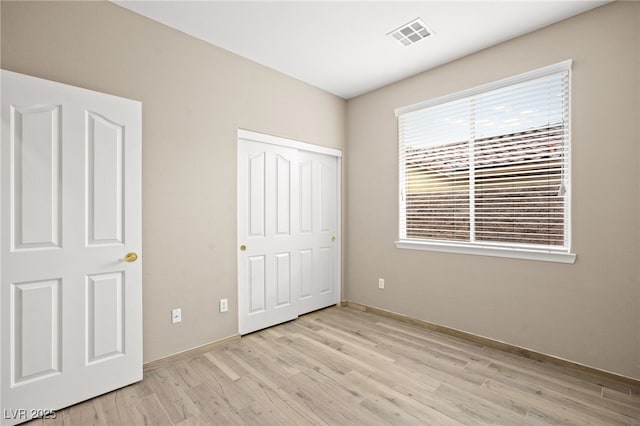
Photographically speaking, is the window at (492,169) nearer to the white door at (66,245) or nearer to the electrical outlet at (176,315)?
the electrical outlet at (176,315)

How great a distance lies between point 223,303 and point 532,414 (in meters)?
2.46

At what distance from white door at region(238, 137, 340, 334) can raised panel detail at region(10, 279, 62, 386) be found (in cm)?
143

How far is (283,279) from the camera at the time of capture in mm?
3459

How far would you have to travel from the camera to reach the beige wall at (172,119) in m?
2.02

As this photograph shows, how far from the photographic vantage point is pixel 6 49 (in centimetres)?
184

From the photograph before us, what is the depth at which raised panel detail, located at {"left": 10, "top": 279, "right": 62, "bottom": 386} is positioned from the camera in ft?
5.81

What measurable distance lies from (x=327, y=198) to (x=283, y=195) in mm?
743

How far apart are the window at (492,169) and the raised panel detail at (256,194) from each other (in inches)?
63.2

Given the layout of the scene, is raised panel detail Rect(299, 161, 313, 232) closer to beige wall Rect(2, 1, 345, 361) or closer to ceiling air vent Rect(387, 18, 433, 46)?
beige wall Rect(2, 1, 345, 361)

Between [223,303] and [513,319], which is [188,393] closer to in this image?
[223,303]

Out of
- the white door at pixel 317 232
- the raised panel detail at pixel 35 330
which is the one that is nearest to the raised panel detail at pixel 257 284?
the white door at pixel 317 232

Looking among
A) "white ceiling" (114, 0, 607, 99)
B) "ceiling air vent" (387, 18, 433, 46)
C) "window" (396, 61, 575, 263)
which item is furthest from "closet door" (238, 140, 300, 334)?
"ceiling air vent" (387, 18, 433, 46)

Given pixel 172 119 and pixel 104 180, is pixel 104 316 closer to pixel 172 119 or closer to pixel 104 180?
pixel 104 180

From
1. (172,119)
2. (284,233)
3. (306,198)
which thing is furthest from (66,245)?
(306,198)
